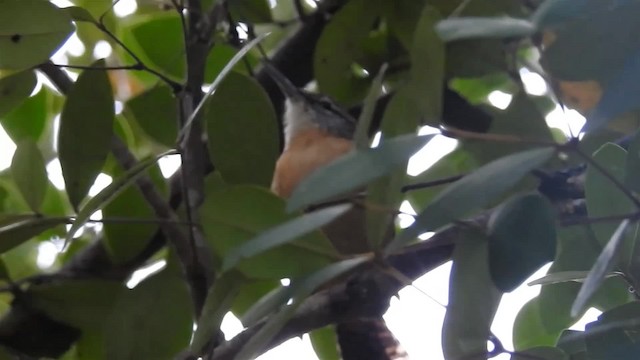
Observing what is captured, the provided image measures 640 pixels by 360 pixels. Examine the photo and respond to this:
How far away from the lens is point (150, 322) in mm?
672

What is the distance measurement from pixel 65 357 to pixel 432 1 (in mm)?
498

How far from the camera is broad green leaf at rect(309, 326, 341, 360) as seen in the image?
35.4 inches

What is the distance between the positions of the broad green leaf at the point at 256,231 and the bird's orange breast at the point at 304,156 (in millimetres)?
315

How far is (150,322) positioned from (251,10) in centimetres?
37

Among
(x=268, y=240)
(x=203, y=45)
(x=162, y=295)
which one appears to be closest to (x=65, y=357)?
(x=162, y=295)

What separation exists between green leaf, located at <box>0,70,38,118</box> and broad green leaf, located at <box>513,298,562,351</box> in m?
0.51

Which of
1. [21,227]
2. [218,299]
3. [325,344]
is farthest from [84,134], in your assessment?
[325,344]

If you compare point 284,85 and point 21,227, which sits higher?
point 284,85

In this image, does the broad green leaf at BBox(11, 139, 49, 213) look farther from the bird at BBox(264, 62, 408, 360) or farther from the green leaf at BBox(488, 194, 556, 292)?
the green leaf at BBox(488, 194, 556, 292)

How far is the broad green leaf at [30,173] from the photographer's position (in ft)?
2.53

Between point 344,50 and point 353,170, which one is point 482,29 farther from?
point 344,50

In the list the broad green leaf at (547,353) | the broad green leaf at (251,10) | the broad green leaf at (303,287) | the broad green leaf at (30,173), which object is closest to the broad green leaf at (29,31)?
the broad green leaf at (30,173)

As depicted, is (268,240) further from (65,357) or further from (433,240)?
(65,357)

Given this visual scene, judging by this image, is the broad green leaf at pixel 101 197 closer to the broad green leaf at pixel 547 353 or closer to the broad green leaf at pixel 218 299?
the broad green leaf at pixel 218 299
